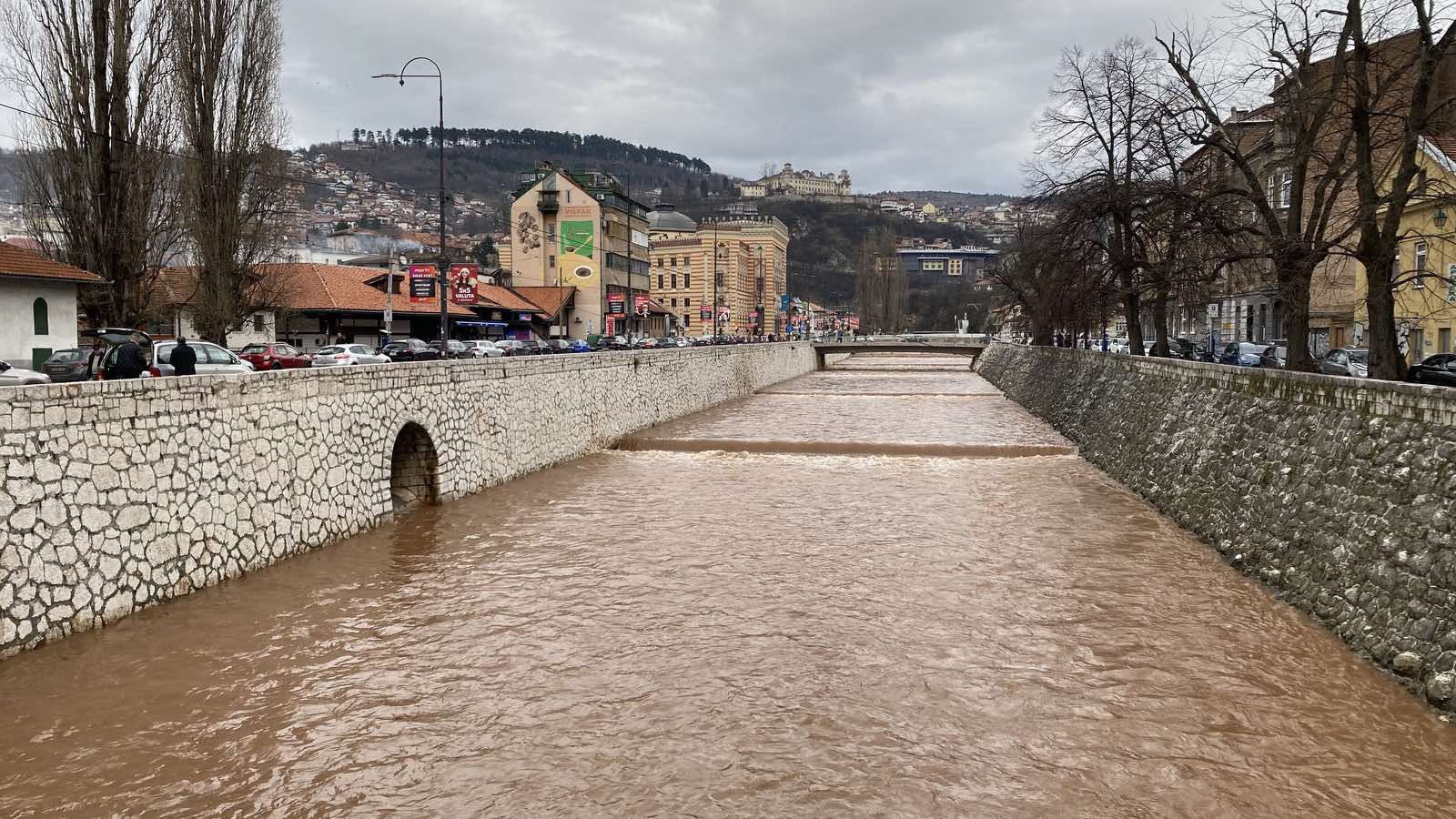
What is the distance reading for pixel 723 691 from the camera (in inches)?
377

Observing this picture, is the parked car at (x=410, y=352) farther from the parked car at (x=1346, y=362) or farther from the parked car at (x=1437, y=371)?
the parked car at (x=1437, y=371)

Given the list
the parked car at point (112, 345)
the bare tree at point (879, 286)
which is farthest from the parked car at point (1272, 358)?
the bare tree at point (879, 286)

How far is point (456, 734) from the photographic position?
8586 mm

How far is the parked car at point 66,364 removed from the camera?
27678 millimetres

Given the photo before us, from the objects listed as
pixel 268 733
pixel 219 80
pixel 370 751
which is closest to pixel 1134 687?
pixel 370 751

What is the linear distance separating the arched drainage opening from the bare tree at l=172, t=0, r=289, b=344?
21.1 metres

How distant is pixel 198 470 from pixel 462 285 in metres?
25.0

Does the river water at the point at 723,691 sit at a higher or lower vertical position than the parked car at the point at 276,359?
lower

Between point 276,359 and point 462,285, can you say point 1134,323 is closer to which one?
point 462,285

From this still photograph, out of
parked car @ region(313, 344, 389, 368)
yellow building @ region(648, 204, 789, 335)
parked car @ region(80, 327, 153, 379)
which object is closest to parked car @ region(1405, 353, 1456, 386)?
parked car @ region(80, 327, 153, 379)

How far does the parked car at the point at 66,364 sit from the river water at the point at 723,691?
17.3 meters

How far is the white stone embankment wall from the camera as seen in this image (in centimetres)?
952

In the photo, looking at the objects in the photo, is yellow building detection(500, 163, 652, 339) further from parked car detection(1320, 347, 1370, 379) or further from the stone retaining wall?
the stone retaining wall

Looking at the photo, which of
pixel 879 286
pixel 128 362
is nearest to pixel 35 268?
pixel 128 362
